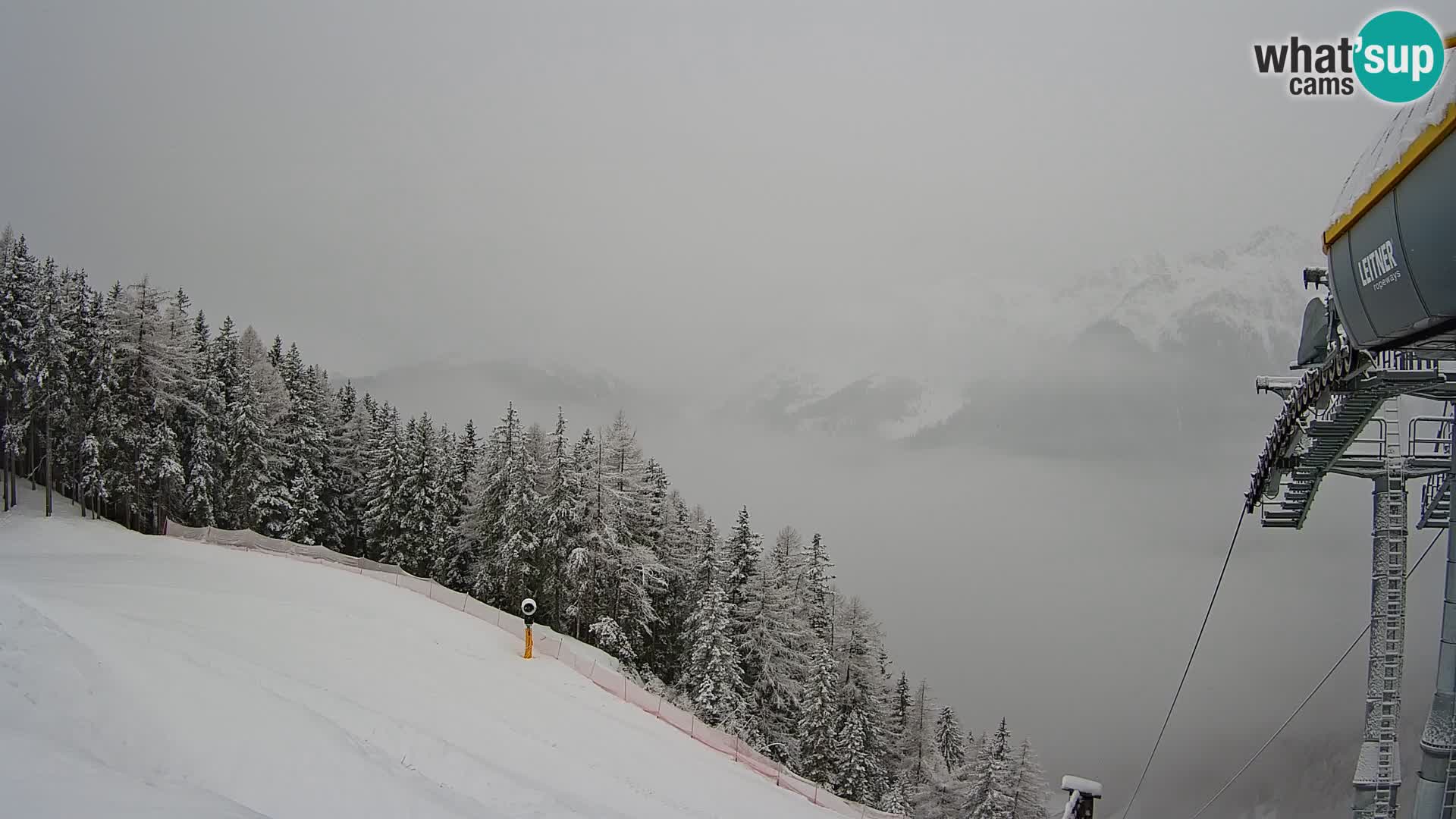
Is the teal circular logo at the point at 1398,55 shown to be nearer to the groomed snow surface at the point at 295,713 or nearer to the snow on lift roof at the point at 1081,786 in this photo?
the snow on lift roof at the point at 1081,786

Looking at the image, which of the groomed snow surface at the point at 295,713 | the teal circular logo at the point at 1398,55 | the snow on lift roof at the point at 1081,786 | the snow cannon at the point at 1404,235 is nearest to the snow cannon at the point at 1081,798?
the snow on lift roof at the point at 1081,786

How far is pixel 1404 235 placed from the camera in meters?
6.21

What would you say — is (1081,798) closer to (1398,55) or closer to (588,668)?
(1398,55)

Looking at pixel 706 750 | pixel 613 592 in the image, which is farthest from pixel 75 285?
pixel 706 750

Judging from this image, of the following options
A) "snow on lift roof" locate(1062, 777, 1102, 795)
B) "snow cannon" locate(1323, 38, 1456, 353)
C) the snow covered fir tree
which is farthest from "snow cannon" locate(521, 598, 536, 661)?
"snow cannon" locate(1323, 38, 1456, 353)

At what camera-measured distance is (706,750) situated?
19359mm

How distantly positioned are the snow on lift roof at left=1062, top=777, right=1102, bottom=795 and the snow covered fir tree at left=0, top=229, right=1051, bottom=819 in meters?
25.9

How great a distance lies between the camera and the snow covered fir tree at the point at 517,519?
3406cm

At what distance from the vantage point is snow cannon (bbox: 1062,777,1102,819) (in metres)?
6.62

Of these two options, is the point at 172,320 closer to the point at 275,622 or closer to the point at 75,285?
the point at 75,285

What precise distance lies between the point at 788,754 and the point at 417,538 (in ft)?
72.8

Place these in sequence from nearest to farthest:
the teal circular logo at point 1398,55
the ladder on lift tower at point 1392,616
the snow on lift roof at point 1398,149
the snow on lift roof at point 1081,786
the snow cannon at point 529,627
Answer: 1. the snow on lift roof at point 1398,149
2. the snow on lift roof at point 1081,786
3. the teal circular logo at point 1398,55
4. the ladder on lift tower at point 1392,616
5. the snow cannon at point 529,627

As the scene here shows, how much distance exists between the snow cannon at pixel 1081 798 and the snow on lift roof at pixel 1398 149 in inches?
217

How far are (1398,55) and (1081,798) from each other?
11110mm
